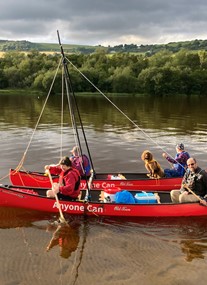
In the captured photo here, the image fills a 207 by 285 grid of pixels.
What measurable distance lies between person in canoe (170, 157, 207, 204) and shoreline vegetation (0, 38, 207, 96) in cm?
7715

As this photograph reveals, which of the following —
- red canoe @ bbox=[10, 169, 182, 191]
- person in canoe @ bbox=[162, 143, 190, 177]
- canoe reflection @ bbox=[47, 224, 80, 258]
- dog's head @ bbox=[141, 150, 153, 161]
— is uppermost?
dog's head @ bbox=[141, 150, 153, 161]

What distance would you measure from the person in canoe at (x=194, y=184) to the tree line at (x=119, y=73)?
7715 cm

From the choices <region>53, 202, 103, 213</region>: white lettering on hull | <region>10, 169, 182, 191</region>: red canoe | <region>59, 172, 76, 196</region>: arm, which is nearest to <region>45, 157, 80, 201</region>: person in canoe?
<region>59, 172, 76, 196</region>: arm

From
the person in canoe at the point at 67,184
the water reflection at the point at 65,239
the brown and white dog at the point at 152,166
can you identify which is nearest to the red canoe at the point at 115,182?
the brown and white dog at the point at 152,166

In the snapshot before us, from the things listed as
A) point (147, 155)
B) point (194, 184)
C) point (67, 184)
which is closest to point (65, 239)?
point (67, 184)

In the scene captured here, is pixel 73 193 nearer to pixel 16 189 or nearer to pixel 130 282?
pixel 16 189

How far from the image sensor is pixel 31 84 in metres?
99.4

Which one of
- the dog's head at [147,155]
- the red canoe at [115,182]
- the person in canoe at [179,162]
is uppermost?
the dog's head at [147,155]

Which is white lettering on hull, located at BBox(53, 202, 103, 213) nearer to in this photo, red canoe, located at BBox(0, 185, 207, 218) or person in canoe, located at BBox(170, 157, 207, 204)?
red canoe, located at BBox(0, 185, 207, 218)

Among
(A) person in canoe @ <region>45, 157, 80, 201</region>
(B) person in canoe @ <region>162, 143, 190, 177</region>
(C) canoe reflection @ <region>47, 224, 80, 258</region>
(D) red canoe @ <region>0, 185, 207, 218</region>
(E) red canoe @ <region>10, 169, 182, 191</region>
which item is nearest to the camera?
(C) canoe reflection @ <region>47, 224, 80, 258</region>

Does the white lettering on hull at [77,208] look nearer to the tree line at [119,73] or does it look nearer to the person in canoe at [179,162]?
the person in canoe at [179,162]

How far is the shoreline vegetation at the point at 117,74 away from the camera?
296 feet

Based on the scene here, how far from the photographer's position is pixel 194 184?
12.1 metres

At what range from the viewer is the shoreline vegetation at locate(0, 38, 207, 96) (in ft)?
296
